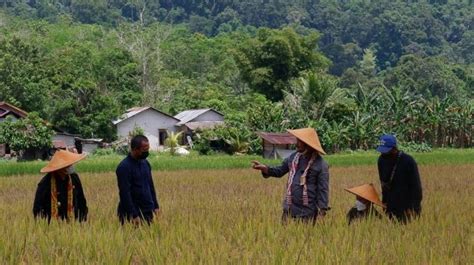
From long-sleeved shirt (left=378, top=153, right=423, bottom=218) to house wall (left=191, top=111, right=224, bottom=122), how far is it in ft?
87.0

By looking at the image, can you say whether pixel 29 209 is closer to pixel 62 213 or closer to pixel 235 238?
pixel 62 213

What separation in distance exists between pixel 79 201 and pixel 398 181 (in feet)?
8.18

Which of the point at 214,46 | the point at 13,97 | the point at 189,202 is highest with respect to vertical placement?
the point at 214,46

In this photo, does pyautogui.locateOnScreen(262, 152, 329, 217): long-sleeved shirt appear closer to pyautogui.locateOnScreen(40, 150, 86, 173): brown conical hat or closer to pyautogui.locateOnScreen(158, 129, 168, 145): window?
pyautogui.locateOnScreen(40, 150, 86, 173): brown conical hat

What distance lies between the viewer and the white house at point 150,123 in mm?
31109

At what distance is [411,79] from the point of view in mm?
47781

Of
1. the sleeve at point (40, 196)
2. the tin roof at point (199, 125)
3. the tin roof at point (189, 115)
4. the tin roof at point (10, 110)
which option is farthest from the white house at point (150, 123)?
the sleeve at point (40, 196)

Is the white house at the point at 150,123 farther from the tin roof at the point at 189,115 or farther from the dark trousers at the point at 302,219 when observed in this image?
the dark trousers at the point at 302,219

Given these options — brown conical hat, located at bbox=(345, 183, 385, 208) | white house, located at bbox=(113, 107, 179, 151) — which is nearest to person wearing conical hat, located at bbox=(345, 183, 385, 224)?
brown conical hat, located at bbox=(345, 183, 385, 208)

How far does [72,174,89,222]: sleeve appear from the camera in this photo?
216 inches

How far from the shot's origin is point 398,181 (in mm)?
5758

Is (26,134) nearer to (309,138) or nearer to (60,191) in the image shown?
(60,191)

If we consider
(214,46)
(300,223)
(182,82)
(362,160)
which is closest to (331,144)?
(362,160)

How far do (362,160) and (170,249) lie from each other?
17462mm
